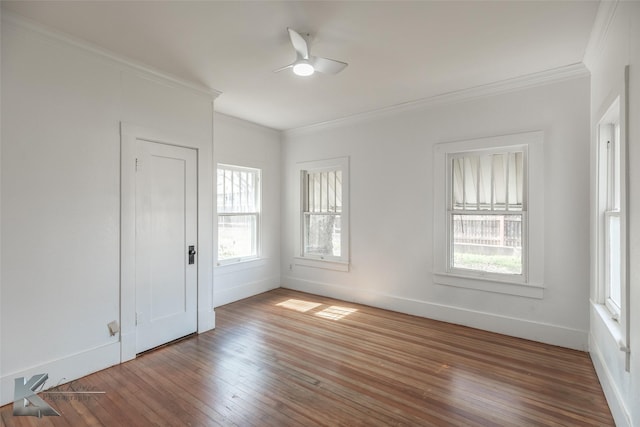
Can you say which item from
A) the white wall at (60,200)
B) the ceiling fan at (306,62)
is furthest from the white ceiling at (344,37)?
the white wall at (60,200)

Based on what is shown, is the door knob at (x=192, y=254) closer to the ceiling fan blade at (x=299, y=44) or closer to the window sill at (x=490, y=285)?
the ceiling fan blade at (x=299, y=44)

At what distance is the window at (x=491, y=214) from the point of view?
3.48 metres

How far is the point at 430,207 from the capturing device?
4.18 meters

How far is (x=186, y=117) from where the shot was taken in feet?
11.8

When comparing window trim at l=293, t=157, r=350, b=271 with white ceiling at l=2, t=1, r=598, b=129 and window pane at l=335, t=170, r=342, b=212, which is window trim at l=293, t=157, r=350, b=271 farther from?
white ceiling at l=2, t=1, r=598, b=129

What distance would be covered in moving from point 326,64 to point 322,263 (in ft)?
10.9

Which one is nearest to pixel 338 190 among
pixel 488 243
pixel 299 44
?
pixel 488 243

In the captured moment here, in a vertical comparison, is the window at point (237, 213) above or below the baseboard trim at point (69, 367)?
above

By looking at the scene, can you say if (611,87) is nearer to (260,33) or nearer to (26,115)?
(260,33)

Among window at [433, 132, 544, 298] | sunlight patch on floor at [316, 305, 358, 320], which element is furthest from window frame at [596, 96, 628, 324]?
sunlight patch on floor at [316, 305, 358, 320]

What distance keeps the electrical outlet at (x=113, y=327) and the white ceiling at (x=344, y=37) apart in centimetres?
251

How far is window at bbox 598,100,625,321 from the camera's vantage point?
8.03ft

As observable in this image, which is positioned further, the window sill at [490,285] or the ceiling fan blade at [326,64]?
the window sill at [490,285]

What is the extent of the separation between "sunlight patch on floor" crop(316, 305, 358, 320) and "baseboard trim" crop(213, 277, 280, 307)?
141 cm
